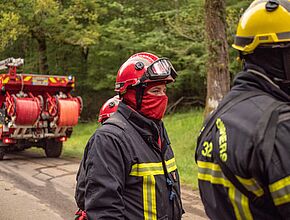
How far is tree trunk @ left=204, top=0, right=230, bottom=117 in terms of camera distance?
10906 mm

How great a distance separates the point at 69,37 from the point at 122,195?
A: 1851 cm

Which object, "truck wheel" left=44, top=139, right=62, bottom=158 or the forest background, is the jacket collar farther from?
the forest background

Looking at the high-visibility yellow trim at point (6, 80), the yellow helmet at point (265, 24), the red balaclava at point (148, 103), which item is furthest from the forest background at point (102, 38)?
the yellow helmet at point (265, 24)

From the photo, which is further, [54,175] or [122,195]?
[54,175]

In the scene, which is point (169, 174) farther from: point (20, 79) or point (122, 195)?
point (20, 79)

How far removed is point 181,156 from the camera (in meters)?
12.1

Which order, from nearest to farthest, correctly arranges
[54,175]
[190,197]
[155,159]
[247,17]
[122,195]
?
[247,17] → [122,195] → [155,159] → [190,197] → [54,175]

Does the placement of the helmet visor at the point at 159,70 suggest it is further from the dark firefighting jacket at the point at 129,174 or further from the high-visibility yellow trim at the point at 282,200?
the high-visibility yellow trim at the point at 282,200

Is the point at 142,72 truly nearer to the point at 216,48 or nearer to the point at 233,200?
the point at 233,200

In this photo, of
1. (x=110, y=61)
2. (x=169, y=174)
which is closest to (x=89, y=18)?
(x=110, y=61)

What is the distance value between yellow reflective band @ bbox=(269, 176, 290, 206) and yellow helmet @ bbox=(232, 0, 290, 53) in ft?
1.73

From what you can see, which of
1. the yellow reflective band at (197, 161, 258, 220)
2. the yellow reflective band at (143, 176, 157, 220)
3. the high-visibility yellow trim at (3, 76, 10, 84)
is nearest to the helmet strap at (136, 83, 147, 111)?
the yellow reflective band at (143, 176, 157, 220)

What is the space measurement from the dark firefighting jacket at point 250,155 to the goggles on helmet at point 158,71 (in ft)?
3.80

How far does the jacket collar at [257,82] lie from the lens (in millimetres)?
1768
